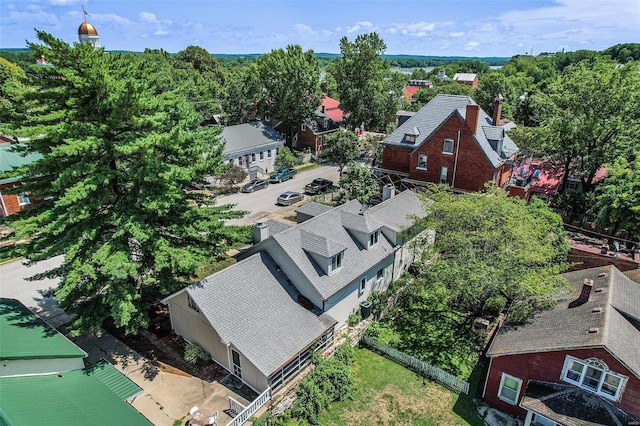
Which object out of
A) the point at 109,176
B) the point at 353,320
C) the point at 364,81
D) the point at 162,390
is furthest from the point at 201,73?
the point at 162,390

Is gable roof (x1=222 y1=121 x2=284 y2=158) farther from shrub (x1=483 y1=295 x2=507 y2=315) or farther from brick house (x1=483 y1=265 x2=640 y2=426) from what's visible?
brick house (x1=483 y1=265 x2=640 y2=426)

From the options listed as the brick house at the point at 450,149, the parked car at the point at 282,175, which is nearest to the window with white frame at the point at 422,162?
the brick house at the point at 450,149

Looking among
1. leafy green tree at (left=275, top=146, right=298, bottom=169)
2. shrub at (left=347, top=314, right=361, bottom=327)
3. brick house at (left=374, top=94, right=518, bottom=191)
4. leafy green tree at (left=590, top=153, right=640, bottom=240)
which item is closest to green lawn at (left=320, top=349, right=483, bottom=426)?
shrub at (left=347, top=314, right=361, bottom=327)

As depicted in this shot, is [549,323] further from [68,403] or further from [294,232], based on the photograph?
[68,403]

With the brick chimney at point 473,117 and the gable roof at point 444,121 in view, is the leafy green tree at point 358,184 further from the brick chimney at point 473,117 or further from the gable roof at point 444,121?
the brick chimney at point 473,117

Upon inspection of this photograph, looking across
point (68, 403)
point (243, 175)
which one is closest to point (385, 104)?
point (243, 175)

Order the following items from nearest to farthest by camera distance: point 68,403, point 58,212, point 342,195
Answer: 1. point 68,403
2. point 58,212
3. point 342,195
